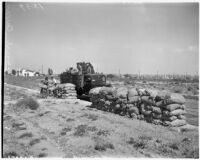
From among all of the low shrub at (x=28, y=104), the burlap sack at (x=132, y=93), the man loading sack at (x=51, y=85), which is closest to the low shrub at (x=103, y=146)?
the burlap sack at (x=132, y=93)

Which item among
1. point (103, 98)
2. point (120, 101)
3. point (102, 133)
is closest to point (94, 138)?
point (102, 133)

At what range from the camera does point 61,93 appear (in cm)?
1677

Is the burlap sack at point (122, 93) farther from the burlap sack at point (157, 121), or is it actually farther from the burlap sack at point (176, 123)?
the burlap sack at point (176, 123)

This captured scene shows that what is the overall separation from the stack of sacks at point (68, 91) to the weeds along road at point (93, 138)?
6.19 meters

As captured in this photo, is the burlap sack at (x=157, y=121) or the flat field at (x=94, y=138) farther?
the burlap sack at (x=157, y=121)

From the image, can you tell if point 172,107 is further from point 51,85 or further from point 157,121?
point 51,85

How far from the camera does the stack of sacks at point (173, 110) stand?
8.30 m

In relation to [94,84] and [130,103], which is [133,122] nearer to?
[130,103]

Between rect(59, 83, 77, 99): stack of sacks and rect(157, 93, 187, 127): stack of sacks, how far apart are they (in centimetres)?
875

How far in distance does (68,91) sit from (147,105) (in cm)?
798

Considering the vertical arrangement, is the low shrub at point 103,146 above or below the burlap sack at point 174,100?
below

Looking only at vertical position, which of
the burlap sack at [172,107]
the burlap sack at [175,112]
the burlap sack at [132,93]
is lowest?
the burlap sack at [175,112]

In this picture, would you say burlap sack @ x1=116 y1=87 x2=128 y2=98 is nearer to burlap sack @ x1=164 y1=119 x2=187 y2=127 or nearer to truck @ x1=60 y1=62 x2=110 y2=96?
burlap sack @ x1=164 y1=119 x2=187 y2=127

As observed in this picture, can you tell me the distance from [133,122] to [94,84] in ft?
23.4
